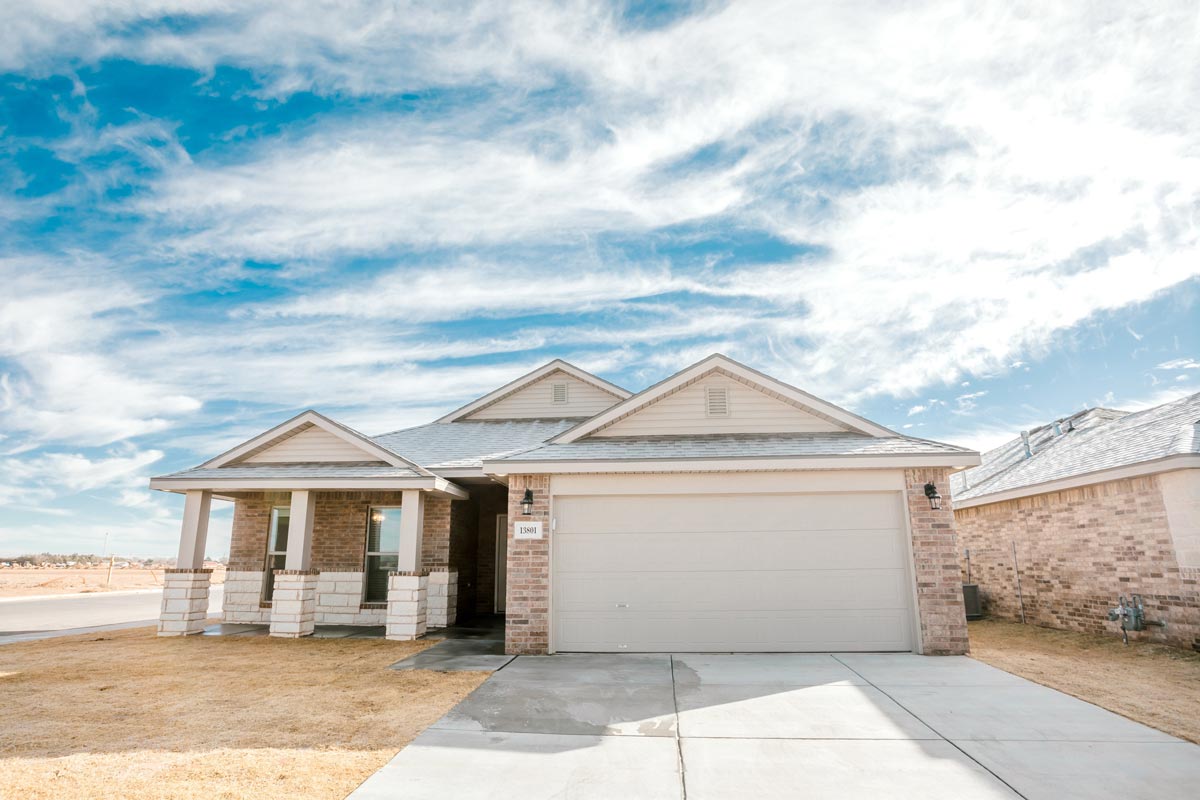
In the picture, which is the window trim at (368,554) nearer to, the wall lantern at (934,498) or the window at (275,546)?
the window at (275,546)

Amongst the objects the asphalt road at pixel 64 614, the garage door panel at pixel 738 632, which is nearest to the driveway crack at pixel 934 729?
the garage door panel at pixel 738 632

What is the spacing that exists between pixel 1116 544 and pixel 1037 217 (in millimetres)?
5677

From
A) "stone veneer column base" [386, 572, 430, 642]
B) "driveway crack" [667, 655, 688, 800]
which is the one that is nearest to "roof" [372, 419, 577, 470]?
"stone veneer column base" [386, 572, 430, 642]

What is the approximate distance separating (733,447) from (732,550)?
1589mm

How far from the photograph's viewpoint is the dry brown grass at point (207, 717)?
4328mm

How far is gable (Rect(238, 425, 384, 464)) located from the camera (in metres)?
12.1

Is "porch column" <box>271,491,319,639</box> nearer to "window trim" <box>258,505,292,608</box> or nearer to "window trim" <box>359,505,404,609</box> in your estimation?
"window trim" <box>359,505,404,609</box>

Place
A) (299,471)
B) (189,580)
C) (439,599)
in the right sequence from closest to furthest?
(189,580)
(299,471)
(439,599)

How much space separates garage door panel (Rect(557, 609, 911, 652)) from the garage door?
15mm

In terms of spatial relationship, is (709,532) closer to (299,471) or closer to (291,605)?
(291,605)

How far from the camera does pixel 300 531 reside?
11.4 meters

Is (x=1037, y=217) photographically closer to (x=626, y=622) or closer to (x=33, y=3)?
(x=626, y=622)

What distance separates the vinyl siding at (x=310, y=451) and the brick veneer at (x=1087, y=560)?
43.4 feet

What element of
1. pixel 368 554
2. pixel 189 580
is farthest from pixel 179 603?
pixel 368 554
